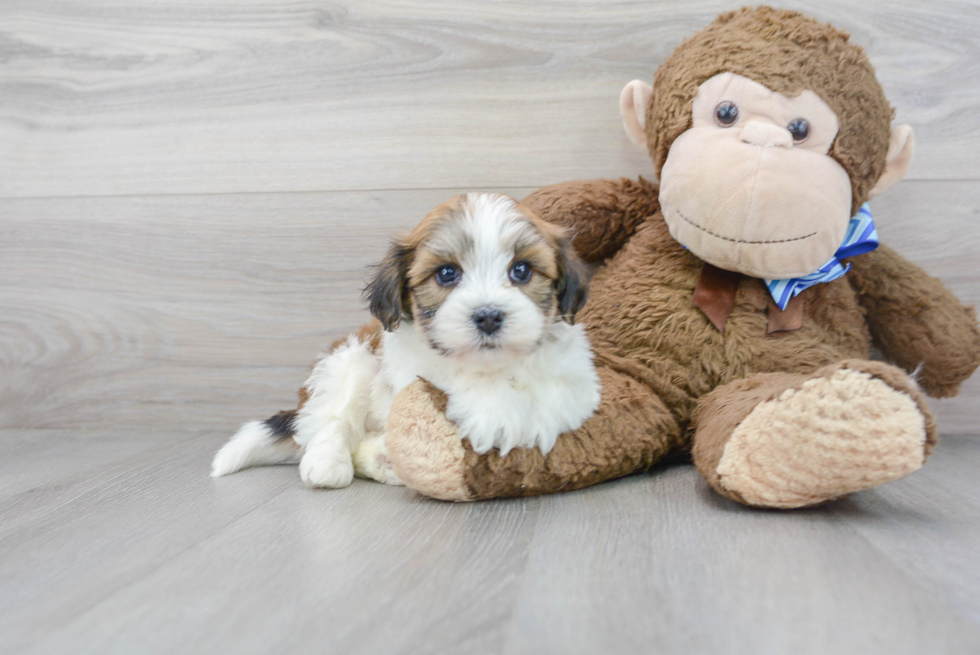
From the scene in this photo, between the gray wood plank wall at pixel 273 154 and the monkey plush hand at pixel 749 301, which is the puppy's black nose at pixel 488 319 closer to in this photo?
the monkey plush hand at pixel 749 301

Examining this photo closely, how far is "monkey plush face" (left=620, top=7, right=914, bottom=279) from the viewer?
1.28 m

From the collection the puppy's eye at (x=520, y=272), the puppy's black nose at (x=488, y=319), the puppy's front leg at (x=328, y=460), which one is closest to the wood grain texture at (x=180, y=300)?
the puppy's front leg at (x=328, y=460)

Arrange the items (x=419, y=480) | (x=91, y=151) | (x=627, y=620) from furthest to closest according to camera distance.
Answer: (x=91, y=151)
(x=419, y=480)
(x=627, y=620)

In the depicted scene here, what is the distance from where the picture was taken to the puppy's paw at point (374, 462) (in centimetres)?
142

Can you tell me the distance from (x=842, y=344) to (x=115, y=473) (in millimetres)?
1566

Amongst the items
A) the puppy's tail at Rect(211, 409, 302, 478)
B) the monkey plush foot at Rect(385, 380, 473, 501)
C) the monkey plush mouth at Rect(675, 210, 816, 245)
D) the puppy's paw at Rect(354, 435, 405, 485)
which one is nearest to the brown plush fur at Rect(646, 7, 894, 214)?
the monkey plush mouth at Rect(675, 210, 816, 245)

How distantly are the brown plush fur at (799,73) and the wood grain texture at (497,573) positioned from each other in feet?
2.04

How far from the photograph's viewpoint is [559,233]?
1.33 meters

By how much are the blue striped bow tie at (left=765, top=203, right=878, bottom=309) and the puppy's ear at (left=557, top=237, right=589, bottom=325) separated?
40 cm

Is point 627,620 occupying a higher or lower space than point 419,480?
higher

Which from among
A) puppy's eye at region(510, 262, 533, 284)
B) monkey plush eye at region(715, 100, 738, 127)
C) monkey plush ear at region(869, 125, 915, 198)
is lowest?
puppy's eye at region(510, 262, 533, 284)

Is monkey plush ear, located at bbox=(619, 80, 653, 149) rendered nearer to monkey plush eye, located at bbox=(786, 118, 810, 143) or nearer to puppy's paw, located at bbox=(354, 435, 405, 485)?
monkey plush eye, located at bbox=(786, 118, 810, 143)

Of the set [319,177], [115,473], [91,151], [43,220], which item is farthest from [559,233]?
[43,220]

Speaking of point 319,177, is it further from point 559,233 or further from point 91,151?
point 559,233
